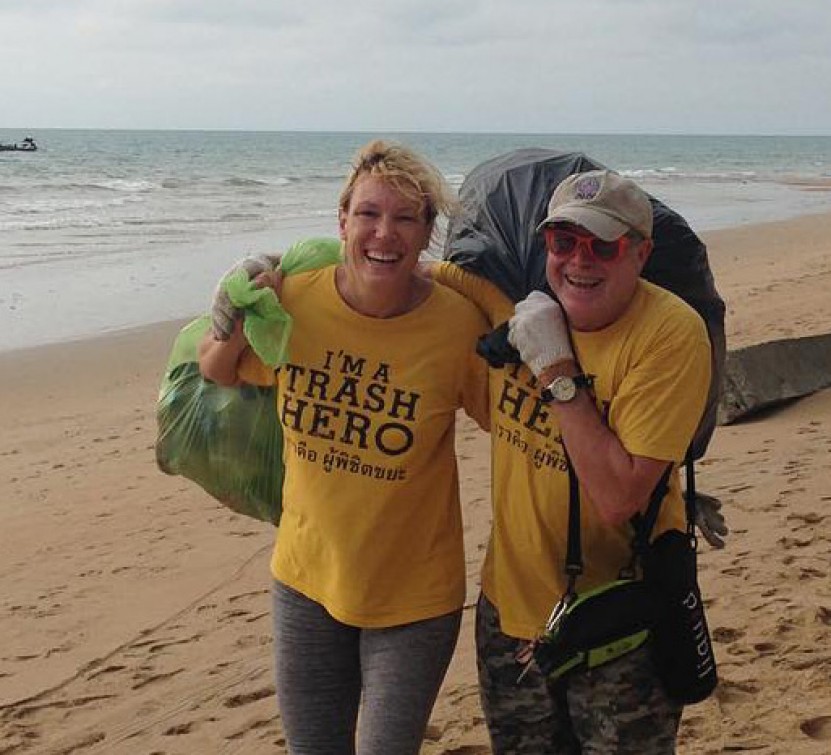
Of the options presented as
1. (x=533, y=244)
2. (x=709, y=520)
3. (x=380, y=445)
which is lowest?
(x=709, y=520)

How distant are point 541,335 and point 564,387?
11 cm

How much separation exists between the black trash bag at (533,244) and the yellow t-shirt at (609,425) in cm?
30

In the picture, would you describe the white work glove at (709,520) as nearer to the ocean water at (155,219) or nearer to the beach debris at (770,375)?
the ocean water at (155,219)

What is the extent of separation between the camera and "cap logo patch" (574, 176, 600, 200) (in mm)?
2281

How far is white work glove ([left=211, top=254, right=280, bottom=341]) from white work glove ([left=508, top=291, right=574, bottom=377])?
2.00 ft

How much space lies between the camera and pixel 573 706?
93.7 inches

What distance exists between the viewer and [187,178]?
39281 mm

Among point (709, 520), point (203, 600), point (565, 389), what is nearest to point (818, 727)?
point (709, 520)

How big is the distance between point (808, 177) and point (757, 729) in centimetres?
4893

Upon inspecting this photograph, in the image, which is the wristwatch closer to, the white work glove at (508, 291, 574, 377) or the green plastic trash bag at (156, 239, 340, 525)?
the white work glove at (508, 291, 574, 377)

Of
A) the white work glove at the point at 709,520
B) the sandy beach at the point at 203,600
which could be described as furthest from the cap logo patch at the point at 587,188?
the sandy beach at the point at 203,600

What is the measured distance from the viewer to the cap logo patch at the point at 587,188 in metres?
2.28

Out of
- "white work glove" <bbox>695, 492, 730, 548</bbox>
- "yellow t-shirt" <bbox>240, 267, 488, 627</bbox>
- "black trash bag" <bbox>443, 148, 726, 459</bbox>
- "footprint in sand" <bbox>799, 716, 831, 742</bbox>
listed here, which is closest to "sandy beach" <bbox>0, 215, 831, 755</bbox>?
"footprint in sand" <bbox>799, 716, 831, 742</bbox>

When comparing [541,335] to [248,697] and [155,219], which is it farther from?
[155,219]
